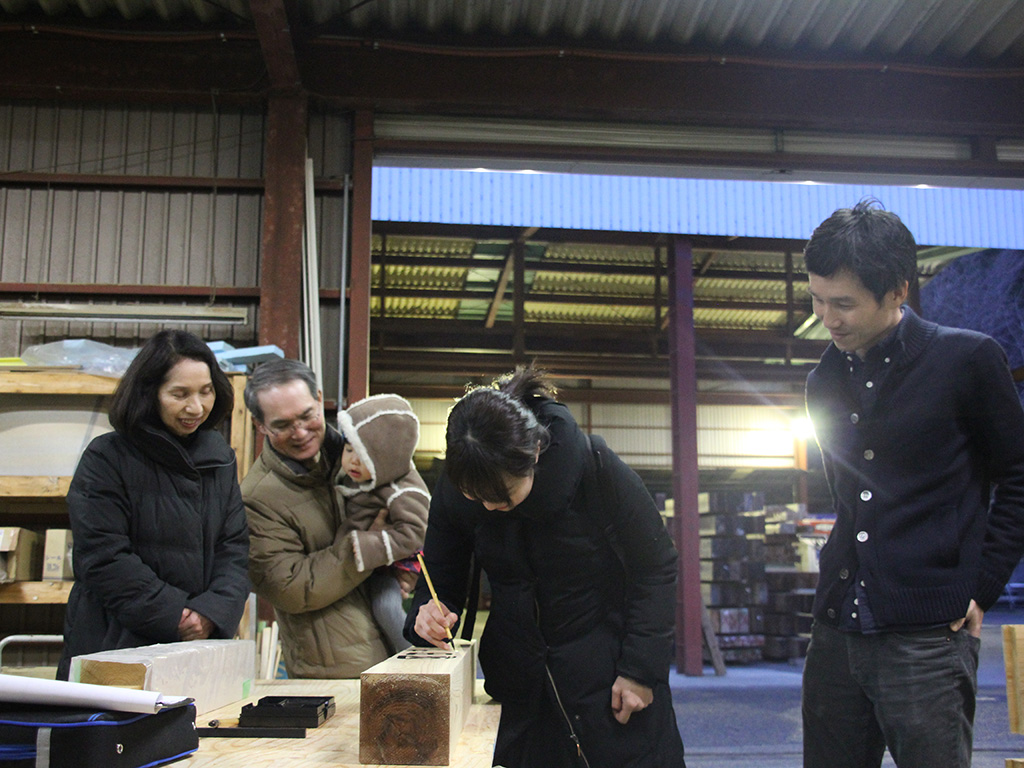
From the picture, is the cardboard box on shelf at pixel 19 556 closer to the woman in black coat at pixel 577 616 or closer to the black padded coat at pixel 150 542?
the black padded coat at pixel 150 542

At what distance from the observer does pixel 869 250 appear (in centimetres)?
160

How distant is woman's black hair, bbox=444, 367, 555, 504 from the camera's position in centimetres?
151

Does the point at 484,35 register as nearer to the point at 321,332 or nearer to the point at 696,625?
the point at 321,332

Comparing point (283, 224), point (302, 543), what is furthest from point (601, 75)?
point (302, 543)

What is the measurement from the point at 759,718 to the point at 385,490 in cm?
397

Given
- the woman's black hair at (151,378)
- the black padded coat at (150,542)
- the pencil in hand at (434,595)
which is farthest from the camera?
the woman's black hair at (151,378)

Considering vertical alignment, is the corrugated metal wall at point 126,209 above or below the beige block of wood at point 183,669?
above

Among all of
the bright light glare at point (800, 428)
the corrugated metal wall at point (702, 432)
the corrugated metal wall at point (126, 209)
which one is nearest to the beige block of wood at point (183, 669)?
the corrugated metal wall at point (126, 209)

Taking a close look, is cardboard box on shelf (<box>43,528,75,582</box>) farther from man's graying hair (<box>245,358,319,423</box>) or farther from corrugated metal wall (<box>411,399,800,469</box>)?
corrugated metal wall (<box>411,399,800,469</box>)

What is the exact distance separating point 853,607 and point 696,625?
18.1 feet

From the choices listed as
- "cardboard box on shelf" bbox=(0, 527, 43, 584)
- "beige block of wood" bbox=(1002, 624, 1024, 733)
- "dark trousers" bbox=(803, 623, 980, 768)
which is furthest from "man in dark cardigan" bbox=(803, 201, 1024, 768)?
"cardboard box on shelf" bbox=(0, 527, 43, 584)

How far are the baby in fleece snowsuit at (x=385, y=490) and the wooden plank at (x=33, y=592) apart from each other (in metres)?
2.16

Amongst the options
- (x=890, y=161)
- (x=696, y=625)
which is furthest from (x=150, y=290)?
(x=696, y=625)

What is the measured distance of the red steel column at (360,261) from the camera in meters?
4.40
